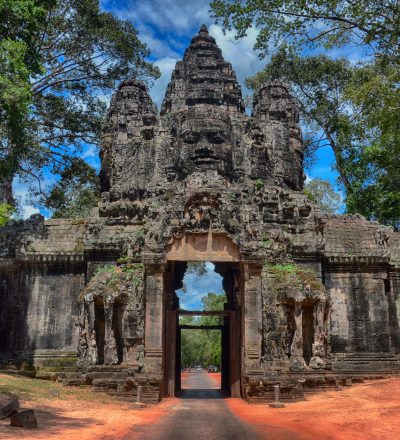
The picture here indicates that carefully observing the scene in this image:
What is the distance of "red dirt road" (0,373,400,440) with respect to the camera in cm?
958

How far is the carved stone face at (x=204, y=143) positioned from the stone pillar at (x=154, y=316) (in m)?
6.18

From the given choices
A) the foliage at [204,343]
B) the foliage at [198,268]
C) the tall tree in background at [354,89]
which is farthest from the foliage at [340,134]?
the foliage at [204,343]

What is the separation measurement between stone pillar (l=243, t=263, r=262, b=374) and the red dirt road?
1248 millimetres

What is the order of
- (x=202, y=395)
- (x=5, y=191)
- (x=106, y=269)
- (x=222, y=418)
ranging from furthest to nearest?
(x=5, y=191)
(x=202, y=395)
(x=106, y=269)
(x=222, y=418)

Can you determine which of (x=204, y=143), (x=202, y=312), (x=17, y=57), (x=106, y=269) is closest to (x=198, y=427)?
(x=202, y=312)

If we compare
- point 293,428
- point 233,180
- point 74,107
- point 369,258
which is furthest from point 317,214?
point 74,107

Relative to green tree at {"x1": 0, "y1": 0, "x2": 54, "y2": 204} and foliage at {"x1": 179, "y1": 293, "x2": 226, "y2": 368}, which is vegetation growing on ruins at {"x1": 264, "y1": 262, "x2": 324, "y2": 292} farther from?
foliage at {"x1": 179, "y1": 293, "x2": 226, "y2": 368}

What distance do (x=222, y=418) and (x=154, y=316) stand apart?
4.50 m

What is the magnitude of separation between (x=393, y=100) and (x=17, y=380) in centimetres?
1229

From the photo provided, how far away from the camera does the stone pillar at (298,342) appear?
1622 cm

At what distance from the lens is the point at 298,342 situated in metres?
16.5

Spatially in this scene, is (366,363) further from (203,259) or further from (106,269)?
(106,269)

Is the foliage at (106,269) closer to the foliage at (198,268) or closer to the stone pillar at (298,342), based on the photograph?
the stone pillar at (298,342)

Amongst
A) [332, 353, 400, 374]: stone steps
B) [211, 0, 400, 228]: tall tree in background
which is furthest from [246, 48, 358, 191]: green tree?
[332, 353, 400, 374]: stone steps
